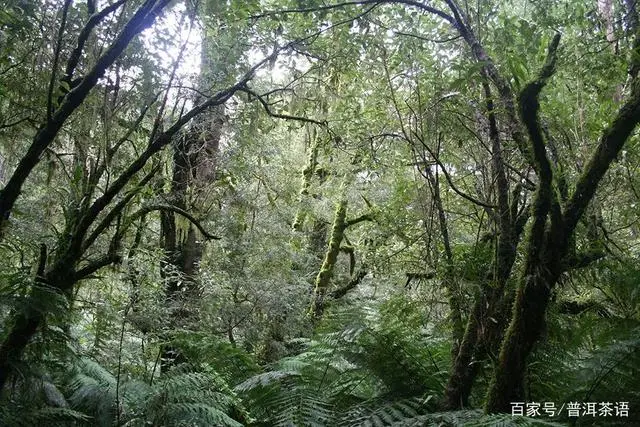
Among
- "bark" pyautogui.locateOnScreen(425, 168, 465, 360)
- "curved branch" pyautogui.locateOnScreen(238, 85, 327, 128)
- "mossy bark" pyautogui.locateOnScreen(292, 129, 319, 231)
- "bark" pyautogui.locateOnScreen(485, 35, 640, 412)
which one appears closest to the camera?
"bark" pyautogui.locateOnScreen(485, 35, 640, 412)

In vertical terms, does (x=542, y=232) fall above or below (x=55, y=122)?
below

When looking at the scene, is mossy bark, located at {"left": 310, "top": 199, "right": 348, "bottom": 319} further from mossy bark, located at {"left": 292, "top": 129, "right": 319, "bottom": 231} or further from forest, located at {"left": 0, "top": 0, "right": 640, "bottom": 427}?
forest, located at {"left": 0, "top": 0, "right": 640, "bottom": 427}

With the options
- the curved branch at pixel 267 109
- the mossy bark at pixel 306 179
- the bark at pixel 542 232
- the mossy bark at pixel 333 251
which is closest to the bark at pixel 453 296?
the bark at pixel 542 232

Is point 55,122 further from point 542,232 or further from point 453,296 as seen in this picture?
point 453,296

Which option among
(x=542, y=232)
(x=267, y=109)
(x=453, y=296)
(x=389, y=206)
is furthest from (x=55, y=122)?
(x=389, y=206)

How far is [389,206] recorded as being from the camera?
496 cm

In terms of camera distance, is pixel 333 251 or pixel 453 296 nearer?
pixel 453 296

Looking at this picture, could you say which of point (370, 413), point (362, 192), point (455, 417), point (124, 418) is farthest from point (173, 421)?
point (362, 192)

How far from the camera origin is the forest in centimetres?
232

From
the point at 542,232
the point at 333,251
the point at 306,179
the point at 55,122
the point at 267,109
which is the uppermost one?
the point at 306,179

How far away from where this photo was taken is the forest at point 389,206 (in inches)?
91.4

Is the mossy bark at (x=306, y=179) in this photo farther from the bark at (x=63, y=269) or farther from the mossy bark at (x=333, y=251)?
the bark at (x=63, y=269)

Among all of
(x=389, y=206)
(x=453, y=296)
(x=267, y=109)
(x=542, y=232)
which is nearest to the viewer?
(x=542, y=232)

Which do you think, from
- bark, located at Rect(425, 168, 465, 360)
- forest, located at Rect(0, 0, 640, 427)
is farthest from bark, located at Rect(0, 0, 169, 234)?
bark, located at Rect(425, 168, 465, 360)
